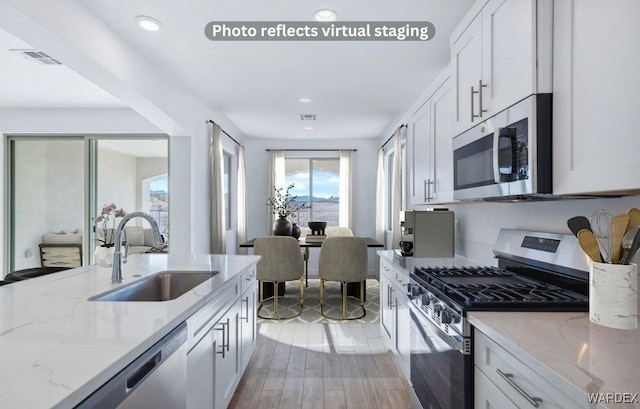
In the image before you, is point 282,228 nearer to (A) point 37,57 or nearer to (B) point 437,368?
(A) point 37,57

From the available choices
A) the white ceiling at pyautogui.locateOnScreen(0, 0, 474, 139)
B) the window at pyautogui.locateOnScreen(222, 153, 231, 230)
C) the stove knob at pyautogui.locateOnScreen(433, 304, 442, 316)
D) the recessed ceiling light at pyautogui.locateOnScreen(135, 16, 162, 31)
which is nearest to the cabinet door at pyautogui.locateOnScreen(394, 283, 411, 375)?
the stove knob at pyautogui.locateOnScreen(433, 304, 442, 316)

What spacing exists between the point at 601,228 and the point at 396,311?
1.54m

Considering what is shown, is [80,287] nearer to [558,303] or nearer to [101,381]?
[101,381]

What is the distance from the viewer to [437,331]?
1.57m

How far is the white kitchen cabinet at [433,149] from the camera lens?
8.75 feet

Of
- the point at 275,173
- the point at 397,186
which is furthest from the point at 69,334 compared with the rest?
the point at 275,173

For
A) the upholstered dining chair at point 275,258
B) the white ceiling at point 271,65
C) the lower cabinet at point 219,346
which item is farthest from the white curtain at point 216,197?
the lower cabinet at point 219,346

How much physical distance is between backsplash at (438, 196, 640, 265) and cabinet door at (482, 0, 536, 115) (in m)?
0.55

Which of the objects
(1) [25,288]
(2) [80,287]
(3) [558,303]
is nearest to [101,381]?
A: (2) [80,287]

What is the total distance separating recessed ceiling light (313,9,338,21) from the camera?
2.27 m

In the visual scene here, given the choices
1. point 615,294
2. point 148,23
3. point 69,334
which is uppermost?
point 148,23

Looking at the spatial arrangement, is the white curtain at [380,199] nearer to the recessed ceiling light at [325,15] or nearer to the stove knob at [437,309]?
the recessed ceiling light at [325,15]

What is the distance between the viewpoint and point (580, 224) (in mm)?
1280

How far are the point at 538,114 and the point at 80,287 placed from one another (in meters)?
2.12
